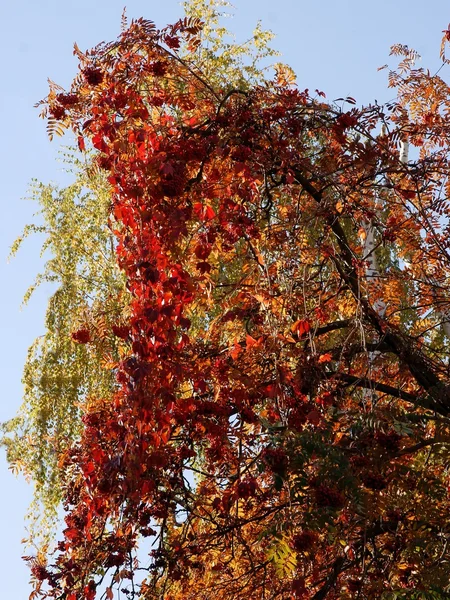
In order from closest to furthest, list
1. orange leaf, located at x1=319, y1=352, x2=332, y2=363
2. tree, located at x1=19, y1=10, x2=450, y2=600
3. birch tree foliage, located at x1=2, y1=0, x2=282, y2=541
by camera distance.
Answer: tree, located at x1=19, y1=10, x2=450, y2=600 < orange leaf, located at x1=319, y1=352, x2=332, y2=363 < birch tree foliage, located at x1=2, y1=0, x2=282, y2=541

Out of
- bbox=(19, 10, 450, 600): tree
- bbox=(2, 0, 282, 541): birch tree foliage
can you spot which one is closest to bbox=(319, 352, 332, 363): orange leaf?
bbox=(19, 10, 450, 600): tree

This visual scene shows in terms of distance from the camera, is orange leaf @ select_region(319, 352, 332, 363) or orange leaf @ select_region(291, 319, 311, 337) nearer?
orange leaf @ select_region(291, 319, 311, 337)

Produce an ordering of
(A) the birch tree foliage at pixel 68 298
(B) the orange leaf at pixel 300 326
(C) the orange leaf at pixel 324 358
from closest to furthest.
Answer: (B) the orange leaf at pixel 300 326, (C) the orange leaf at pixel 324 358, (A) the birch tree foliage at pixel 68 298

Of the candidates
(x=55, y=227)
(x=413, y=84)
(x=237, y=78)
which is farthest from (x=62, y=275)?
(x=413, y=84)

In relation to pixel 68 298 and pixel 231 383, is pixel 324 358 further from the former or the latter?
pixel 68 298

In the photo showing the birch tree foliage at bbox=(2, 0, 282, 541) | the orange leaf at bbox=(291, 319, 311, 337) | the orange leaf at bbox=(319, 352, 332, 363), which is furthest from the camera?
the birch tree foliage at bbox=(2, 0, 282, 541)

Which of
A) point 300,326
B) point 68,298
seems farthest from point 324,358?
point 68,298

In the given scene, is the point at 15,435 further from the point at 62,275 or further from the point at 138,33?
the point at 138,33

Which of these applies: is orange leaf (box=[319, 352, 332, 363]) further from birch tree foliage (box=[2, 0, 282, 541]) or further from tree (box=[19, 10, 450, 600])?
birch tree foliage (box=[2, 0, 282, 541])

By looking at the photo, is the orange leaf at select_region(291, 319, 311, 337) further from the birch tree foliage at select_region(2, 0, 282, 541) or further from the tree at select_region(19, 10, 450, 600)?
the birch tree foliage at select_region(2, 0, 282, 541)

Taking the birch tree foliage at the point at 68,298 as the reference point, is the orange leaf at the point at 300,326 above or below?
below

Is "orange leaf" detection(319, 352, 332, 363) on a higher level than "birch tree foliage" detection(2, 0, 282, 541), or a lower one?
lower

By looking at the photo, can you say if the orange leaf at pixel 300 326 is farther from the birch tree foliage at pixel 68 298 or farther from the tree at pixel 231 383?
the birch tree foliage at pixel 68 298

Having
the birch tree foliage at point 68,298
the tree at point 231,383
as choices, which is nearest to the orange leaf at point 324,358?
the tree at point 231,383
